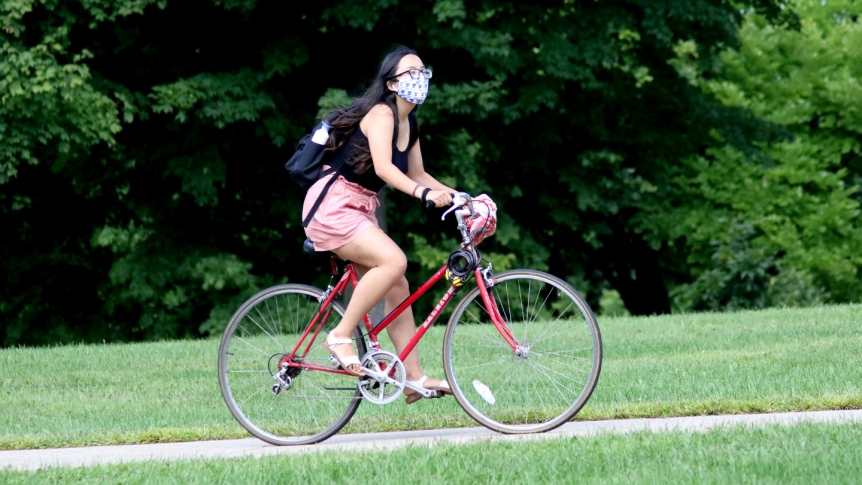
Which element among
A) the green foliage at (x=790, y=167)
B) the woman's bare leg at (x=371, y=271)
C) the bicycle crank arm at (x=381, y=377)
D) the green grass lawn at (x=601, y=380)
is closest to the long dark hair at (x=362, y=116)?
the woman's bare leg at (x=371, y=271)

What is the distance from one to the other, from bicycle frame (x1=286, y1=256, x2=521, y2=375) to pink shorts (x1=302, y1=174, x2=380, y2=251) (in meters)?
0.22

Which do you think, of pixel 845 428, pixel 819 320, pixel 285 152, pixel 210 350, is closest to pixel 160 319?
pixel 285 152

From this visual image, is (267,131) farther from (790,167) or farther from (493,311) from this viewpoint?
(493,311)

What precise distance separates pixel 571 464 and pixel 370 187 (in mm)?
1888

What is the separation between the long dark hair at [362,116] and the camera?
20.2 feet

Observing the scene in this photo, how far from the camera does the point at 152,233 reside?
22.2m

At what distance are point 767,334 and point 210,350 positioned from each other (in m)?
5.35

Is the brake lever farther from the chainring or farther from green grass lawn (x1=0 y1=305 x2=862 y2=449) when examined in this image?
green grass lawn (x1=0 y1=305 x2=862 y2=449)

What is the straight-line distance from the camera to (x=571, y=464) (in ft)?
16.8

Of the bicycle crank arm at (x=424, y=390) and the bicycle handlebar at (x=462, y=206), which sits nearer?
the bicycle handlebar at (x=462, y=206)

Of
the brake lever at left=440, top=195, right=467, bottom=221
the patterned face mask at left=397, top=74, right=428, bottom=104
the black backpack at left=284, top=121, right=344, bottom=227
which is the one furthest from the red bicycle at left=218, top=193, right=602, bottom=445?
the patterned face mask at left=397, top=74, right=428, bottom=104

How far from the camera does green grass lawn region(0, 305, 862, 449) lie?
6.81 meters

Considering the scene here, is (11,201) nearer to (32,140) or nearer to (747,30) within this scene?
(32,140)

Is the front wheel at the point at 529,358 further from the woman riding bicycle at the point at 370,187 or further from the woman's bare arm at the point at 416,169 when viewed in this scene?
the woman's bare arm at the point at 416,169
